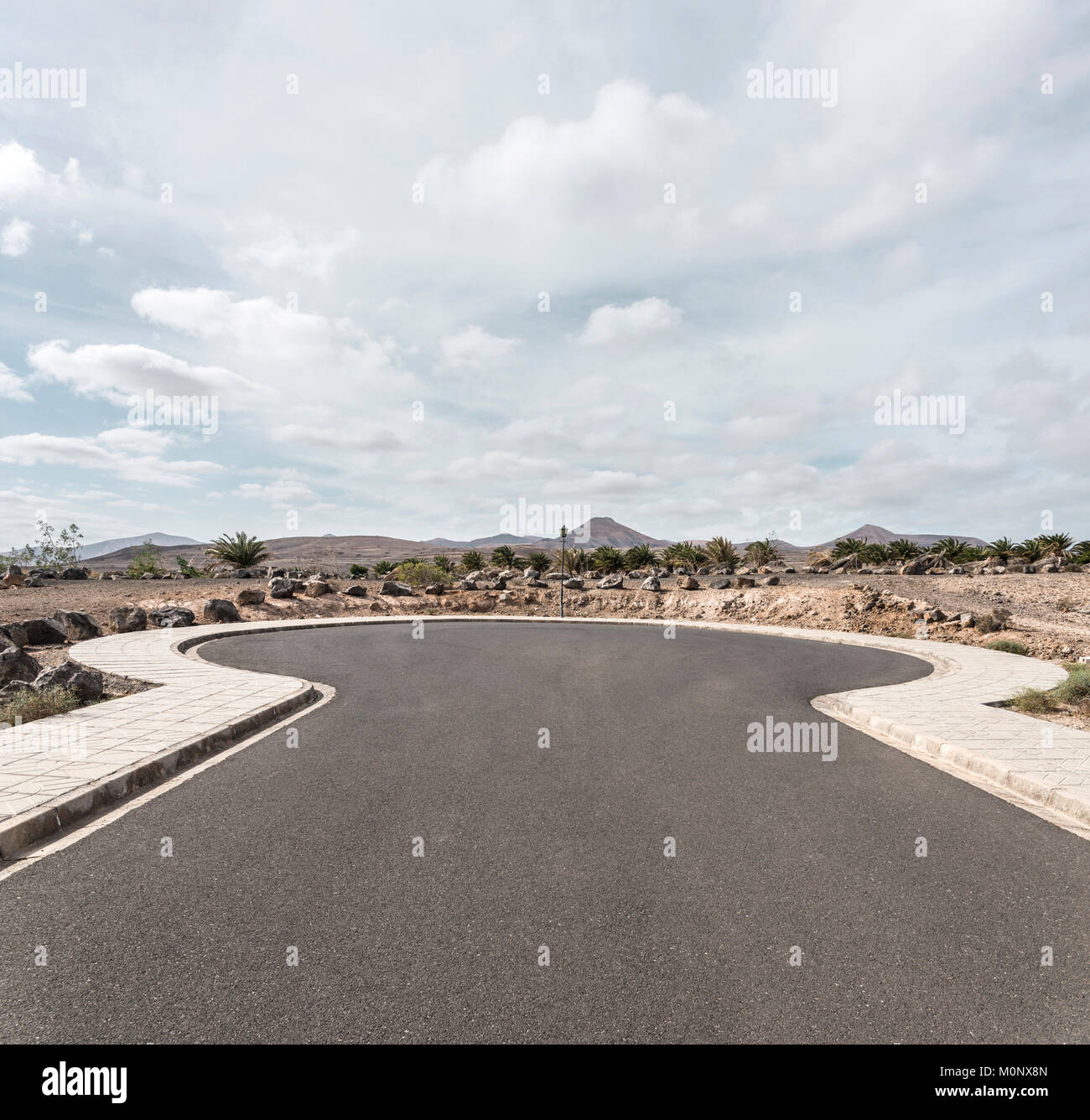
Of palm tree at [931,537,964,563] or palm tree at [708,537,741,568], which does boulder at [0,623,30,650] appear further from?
palm tree at [931,537,964,563]

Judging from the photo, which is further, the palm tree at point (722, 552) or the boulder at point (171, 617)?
the palm tree at point (722, 552)

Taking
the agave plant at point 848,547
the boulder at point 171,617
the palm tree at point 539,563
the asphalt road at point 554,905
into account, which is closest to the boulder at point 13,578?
the boulder at point 171,617

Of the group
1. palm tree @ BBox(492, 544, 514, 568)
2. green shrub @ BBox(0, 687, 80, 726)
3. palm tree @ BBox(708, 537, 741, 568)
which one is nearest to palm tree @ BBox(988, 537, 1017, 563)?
palm tree @ BBox(708, 537, 741, 568)

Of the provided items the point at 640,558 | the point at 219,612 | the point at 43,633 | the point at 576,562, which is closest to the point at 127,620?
the point at 219,612

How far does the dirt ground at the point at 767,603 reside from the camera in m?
18.5

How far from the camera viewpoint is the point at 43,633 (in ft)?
43.3

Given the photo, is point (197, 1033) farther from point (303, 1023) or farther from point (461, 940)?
point (461, 940)

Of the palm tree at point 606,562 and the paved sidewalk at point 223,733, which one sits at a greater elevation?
the palm tree at point 606,562

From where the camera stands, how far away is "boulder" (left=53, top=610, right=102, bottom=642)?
50.0ft

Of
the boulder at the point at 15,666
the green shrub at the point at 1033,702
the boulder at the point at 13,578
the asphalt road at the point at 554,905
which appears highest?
the boulder at the point at 13,578

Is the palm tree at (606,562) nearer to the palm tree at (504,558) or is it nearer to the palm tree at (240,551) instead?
the palm tree at (504,558)

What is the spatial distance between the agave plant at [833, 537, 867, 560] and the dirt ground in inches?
471

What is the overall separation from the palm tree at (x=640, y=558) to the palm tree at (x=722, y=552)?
5864mm
